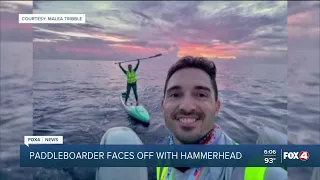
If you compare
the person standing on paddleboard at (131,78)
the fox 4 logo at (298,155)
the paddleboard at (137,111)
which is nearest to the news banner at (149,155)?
the fox 4 logo at (298,155)

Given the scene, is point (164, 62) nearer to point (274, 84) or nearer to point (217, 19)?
point (217, 19)

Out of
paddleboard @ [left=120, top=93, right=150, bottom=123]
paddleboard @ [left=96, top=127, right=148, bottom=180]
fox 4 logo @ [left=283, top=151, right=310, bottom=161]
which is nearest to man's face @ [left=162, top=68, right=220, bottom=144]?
paddleboard @ [left=120, top=93, right=150, bottom=123]

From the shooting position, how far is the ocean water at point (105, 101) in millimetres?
2941

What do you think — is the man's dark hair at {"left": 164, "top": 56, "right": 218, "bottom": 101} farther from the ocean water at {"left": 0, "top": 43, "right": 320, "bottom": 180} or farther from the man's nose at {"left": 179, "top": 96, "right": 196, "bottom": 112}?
the man's nose at {"left": 179, "top": 96, "right": 196, "bottom": 112}

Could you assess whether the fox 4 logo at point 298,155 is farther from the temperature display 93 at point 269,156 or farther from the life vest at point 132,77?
the life vest at point 132,77

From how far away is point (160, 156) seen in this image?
295 cm

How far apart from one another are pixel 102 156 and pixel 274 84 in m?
1.11

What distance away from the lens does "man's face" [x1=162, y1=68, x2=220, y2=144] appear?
9.57ft

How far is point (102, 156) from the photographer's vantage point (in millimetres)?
2938

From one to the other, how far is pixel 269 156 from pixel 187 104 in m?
0.58

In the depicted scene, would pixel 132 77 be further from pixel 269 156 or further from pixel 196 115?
pixel 269 156

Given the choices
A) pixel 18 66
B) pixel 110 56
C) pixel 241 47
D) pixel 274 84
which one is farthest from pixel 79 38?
pixel 274 84

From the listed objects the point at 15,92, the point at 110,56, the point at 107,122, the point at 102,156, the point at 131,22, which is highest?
the point at 131,22

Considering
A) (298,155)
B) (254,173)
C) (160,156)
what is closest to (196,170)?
(160,156)
